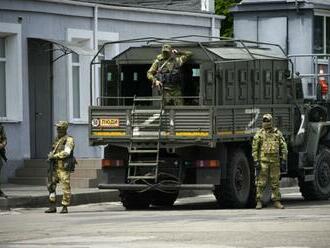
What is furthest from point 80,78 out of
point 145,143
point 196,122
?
point 196,122

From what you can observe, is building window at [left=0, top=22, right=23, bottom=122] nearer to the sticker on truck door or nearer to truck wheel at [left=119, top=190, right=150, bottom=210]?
truck wheel at [left=119, top=190, right=150, bottom=210]

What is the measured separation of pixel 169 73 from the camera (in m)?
22.7

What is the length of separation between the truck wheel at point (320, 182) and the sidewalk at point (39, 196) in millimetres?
3358

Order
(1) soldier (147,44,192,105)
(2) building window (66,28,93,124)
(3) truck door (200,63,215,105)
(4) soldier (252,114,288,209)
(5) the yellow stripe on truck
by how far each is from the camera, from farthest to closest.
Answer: (2) building window (66,28,93,124), (1) soldier (147,44,192,105), (5) the yellow stripe on truck, (3) truck door (200,63,215,105), (4) soldier (252,114,288,209)

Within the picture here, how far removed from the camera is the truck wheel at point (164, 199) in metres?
23.9

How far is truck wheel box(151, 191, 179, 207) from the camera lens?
23906 millimetres

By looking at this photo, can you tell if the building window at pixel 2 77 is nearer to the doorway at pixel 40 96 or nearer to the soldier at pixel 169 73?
the doorway at pixel 40 96

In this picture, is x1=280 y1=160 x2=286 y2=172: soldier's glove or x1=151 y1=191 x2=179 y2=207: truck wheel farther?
x1=151 y1=191 x2=179 y2=207: truck wheel

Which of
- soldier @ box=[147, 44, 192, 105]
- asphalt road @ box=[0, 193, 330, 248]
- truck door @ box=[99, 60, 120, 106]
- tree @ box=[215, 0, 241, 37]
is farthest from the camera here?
tree @ box=[215, 0, 241, 37]

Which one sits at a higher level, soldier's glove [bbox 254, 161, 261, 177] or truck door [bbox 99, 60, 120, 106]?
truck door [bbox 99, 60, 120, 106]

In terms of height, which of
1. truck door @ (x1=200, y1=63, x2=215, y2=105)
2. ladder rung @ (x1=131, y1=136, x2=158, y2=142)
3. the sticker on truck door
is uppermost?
truck door @ (x1=200, y1=63, x2=215, y2=105)

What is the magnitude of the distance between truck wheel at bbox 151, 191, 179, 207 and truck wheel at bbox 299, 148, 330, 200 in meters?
2.75

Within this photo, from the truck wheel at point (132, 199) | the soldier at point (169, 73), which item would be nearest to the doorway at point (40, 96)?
the truck wheel at point (132, 199)

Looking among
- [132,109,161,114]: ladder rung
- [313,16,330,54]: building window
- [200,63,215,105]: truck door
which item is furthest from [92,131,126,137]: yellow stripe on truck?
[313,16,330,54]: building window
